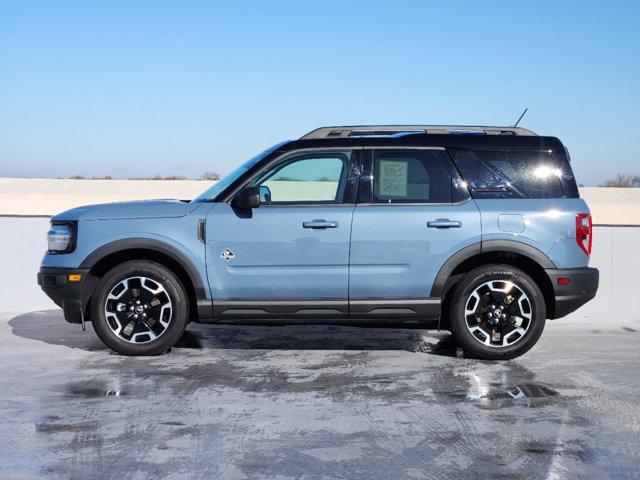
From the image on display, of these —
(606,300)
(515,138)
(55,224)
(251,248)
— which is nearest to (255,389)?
(251,248)

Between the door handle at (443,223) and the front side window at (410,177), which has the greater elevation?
the front side window at (410,177)

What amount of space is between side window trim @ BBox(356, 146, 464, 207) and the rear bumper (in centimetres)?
99

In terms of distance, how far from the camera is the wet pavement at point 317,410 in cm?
440

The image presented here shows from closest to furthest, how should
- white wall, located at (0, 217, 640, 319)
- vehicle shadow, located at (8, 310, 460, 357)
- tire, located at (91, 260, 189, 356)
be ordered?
tire, located at (91, 260, 189, 356) → vehicle shadow, located at (8, 310, 460, 357) → white wall, located at (0, 217, 640, 319)

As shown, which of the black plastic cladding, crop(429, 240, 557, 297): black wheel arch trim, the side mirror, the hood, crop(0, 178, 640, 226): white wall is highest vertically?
the black plastic cladding

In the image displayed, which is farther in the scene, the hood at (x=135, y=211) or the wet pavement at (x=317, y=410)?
→ the hood at (x=135, y=211)

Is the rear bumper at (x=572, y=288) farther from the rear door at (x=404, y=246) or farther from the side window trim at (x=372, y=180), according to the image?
the side window trim at (x=372, y=180)

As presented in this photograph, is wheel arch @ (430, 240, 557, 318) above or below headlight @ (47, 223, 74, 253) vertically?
below

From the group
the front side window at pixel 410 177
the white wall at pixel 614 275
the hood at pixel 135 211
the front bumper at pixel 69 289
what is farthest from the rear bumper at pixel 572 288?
the front bumper at pixel 69 289

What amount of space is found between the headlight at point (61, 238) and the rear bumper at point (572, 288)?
4.13m

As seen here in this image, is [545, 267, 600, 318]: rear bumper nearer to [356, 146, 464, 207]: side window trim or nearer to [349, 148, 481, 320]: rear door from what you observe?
[349, 148, 481, 320]: rear door

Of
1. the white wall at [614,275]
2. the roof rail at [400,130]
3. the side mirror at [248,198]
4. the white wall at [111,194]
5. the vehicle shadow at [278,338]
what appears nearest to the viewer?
the side mirror at [248,198]

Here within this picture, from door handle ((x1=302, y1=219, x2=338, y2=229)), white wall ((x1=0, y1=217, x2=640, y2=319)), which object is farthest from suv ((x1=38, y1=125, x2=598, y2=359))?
white wall ((x1=0, y1=217, x2=640, y2=319))

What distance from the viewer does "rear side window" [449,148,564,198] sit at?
732 cm
